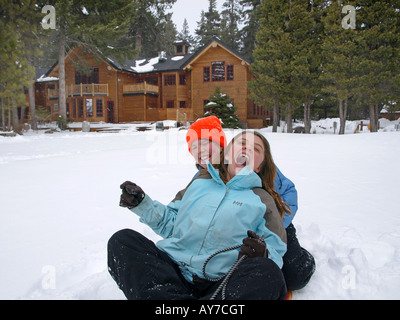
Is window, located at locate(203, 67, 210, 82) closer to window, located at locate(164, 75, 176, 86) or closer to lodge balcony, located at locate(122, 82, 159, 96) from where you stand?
window, located at locate(164, 75, 176, 86)

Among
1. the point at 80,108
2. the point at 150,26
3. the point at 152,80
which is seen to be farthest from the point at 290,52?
the point at 150,26

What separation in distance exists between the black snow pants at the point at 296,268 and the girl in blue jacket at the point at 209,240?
0.42 metres

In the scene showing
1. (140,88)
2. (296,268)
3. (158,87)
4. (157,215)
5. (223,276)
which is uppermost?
(158,87)

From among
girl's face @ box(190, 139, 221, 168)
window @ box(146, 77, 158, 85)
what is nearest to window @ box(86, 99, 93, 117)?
window @ box(146, 77, 158, 85)

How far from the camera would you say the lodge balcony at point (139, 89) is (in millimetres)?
26453

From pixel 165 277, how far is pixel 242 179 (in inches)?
33.7

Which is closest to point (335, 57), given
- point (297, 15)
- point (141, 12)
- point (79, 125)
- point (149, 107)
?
point (297, 15)

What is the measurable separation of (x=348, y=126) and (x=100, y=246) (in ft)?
97.1

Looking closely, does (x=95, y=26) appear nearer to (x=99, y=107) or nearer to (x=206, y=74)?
(x=99, y=107)

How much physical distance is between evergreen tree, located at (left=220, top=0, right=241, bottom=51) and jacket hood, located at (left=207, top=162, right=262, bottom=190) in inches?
1659

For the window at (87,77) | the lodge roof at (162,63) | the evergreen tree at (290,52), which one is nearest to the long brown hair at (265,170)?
the evergreen tree at (290,52)

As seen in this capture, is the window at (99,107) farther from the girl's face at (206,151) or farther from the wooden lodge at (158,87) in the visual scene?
the girl's face at (206,151)

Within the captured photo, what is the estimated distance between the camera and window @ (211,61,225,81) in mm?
25953

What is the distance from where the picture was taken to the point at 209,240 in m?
2.00
